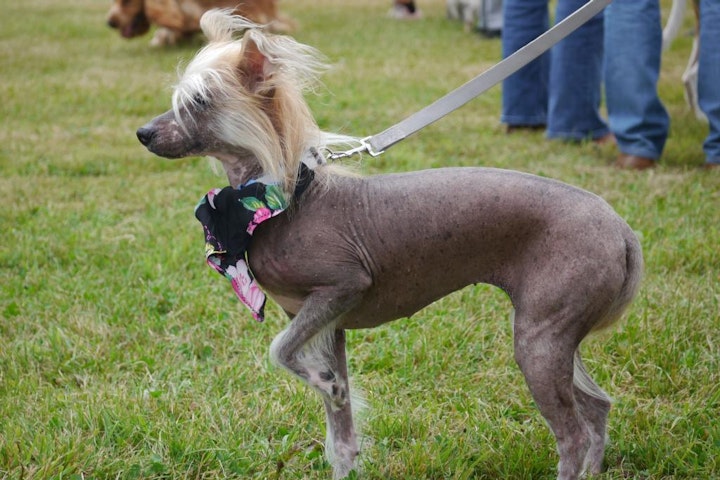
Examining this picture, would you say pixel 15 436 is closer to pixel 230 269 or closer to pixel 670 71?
pixel 230 269

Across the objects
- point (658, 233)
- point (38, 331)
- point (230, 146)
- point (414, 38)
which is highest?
point (230, 146)

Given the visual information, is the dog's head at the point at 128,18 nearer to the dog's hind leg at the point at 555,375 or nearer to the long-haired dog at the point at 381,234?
the long-haired dog at the point at 381,234

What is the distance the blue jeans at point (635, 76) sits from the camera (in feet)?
17.6

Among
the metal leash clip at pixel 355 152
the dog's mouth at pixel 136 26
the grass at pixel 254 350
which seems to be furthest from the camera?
the dog's mouth at pixel 136 26

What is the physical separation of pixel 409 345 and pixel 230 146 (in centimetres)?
147

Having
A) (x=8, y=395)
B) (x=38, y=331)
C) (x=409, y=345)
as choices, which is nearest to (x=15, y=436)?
(x=8, y=395)

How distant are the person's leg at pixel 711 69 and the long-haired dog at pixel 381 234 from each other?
3.52m

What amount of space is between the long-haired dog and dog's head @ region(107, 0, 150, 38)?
32.3 feet

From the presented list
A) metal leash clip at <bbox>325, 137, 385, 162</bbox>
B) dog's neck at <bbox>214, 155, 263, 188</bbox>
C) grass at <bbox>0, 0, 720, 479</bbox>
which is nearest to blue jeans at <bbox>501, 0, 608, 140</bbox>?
A: grass at <bbox>0, 0, 720, 479</bbox>

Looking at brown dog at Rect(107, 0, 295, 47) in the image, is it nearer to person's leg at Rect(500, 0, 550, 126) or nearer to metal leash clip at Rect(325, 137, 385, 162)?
person's leg at Rect(500, 0, 550, 126)

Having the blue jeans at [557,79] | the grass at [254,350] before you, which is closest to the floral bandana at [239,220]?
the grass at [254,350]

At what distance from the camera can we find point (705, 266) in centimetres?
402

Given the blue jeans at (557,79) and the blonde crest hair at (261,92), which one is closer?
the blonde crest hair at (261,92)

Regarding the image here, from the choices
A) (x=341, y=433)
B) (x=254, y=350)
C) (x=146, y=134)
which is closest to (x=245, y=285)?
(x=146, y=134)
